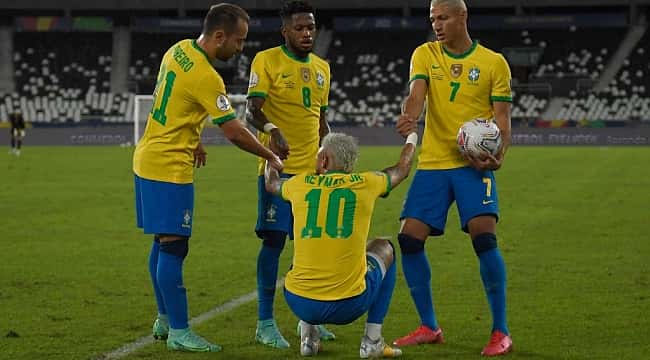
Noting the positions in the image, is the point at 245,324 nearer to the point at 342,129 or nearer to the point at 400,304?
the point at 400,304

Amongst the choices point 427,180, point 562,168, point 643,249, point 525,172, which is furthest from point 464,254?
point 562,168

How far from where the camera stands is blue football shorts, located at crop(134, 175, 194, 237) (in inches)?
290

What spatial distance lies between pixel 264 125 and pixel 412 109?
1018 mm

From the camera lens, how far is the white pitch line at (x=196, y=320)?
7289 millimetres

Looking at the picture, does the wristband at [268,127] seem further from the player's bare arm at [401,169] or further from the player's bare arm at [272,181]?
the player's bare arm at [401,169]

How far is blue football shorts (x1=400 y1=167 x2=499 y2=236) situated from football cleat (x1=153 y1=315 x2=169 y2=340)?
1802mm

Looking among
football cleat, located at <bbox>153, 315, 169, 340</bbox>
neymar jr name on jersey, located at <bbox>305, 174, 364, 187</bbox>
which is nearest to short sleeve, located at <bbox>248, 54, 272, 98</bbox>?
neymar jr name on jersey, located at <bbox>305, 174, 364, 187</bbox>

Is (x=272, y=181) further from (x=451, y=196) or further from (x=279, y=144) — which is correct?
(x=451, y=196)

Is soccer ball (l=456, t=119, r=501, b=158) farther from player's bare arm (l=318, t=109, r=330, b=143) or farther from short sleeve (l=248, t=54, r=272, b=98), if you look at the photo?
short sleeve (l=248, t=54, r=272, b=98)

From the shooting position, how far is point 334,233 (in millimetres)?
6762

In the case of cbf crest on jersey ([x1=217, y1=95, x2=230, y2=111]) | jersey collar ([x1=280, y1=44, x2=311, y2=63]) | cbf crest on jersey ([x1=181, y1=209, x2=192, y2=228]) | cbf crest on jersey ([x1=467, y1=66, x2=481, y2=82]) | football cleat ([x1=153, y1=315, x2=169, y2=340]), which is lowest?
football cleat ([x1=153, y1=315, x2=169, y2=340])

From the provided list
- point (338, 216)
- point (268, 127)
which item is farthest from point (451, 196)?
point (268, 127)

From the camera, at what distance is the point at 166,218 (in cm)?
737

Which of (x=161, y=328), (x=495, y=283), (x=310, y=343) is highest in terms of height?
(x=495, y=283)
